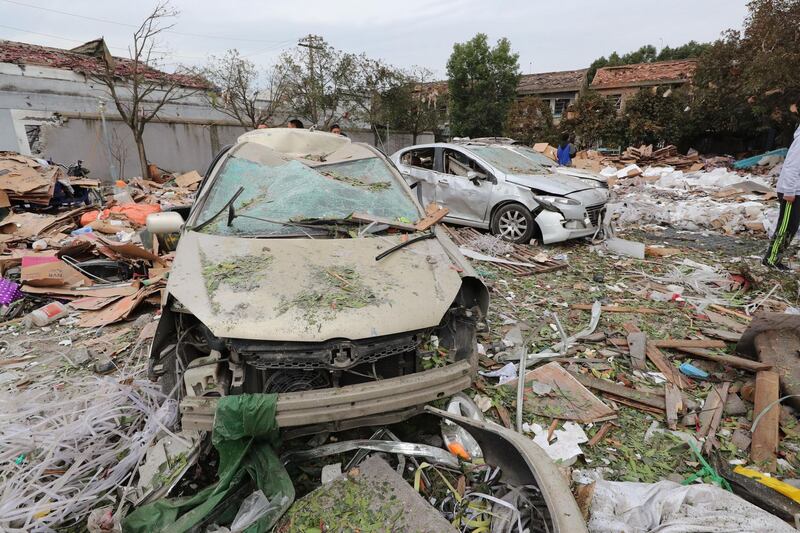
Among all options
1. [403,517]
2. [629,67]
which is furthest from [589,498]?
[629,67]

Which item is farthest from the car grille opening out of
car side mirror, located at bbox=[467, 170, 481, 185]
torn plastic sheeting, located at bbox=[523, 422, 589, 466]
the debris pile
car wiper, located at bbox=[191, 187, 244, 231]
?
the debris pile

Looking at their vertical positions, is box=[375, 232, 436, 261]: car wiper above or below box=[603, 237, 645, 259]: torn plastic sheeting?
above

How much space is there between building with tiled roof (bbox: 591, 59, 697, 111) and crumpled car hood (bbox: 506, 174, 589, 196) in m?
20.0

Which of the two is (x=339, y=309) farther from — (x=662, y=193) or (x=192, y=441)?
(x=662, y=193)

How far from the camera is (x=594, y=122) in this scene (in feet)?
65.4

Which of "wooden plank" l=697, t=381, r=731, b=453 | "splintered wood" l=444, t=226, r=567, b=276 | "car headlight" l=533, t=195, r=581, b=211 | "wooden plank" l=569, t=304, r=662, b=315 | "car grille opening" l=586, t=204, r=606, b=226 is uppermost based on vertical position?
"car headlight" l=533, t=195, r=581, b=211

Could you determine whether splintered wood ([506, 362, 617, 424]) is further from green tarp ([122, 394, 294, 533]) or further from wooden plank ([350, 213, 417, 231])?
green tarp ([122, 394, 294, 533])

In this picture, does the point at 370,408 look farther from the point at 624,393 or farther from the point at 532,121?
the point at 532,121

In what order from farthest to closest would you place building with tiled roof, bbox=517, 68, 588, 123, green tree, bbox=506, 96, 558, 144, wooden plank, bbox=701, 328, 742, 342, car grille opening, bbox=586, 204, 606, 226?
building with tiled roof, bbox=517, 68, 588, 123 → green tree, bbox=506, 96, 558, 144 → car grille opening, bbox=586, 204, 606, 226 → wooden plank, bbox=701, 328, 742, 342

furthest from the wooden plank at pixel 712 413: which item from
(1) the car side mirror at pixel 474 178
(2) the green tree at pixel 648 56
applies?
(2) the green tree at pixel 648 56

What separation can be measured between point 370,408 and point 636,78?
29928 mm

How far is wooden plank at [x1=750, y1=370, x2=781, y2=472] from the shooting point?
2545mm

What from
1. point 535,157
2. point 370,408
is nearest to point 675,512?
point 370,408

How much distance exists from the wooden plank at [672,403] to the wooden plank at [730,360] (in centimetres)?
53
